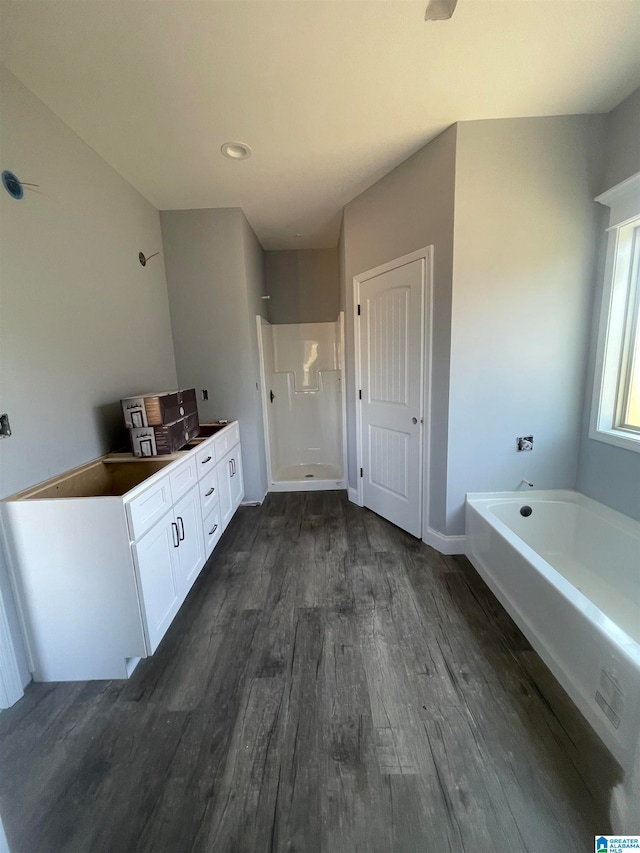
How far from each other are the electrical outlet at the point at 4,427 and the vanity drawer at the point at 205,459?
0.89m

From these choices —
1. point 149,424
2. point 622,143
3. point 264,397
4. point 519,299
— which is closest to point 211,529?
point 149,424

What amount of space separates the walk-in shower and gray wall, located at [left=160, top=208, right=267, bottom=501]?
692 mm

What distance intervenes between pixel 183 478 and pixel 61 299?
1.09m

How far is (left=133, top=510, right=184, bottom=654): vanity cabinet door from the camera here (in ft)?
4.68

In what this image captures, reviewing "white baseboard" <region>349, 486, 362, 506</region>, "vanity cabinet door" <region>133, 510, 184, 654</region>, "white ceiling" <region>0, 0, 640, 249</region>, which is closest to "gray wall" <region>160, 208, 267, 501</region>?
"white ceiling" <region>0, 0, 640, 249</region>

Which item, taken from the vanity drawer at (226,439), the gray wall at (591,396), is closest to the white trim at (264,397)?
the vanity drawer at (226,439)

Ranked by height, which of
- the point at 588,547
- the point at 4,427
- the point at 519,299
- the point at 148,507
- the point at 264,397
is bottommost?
the point at 588,547

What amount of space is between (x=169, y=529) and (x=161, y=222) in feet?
8.42

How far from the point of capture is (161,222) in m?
2.77

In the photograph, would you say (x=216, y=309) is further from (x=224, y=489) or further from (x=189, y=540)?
(x=189, y=540)

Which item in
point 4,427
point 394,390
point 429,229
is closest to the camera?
point 4,427

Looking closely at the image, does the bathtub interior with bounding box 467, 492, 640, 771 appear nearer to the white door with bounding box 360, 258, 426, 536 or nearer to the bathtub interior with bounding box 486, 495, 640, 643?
the bathtub interior with bounding box 486, 495, 640, 643

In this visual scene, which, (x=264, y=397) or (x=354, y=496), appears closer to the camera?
(x=354, y=496)

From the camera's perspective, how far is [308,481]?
3.59m
